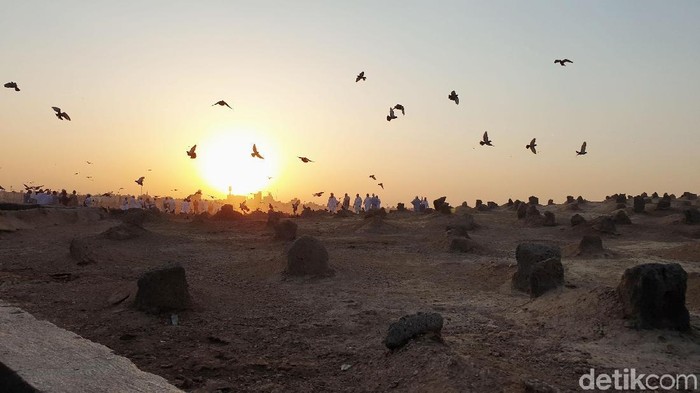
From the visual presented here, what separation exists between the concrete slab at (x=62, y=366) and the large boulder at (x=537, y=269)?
7218 millimetres

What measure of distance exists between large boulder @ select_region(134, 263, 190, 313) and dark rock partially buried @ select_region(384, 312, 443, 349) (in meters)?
4.49

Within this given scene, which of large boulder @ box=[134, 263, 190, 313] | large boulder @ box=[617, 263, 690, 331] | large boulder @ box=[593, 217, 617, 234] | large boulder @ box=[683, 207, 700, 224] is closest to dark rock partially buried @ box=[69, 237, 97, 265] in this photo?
large boulder @ box=[134, 263, 190, 313]

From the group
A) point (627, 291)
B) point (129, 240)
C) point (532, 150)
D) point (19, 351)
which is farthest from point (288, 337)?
point (129, 240)

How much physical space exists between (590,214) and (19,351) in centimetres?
3207

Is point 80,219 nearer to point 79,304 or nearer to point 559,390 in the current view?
point 79,304

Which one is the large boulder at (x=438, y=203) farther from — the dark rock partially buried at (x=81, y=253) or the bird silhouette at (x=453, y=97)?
the dark rock partially buried at (x=81, y=253)

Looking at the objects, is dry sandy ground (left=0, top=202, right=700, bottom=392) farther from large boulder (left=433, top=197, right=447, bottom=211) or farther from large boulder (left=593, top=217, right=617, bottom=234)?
large boulder (left=433, top=197, right=447, bottom=211)

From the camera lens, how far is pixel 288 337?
869cm

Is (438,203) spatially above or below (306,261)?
above

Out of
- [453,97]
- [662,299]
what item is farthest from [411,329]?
[453,97]

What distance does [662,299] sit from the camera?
7734 millimetres

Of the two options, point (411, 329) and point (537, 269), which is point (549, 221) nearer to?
point (537, 269)

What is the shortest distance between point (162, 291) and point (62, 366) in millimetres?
3062

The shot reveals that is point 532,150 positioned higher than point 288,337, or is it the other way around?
point 532,150
